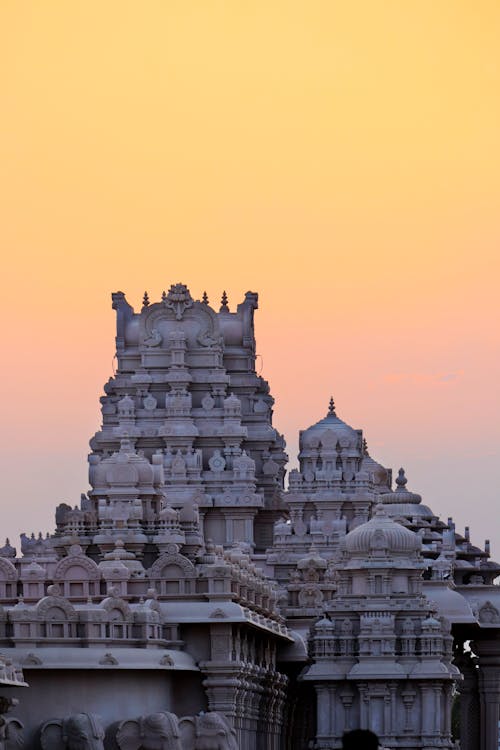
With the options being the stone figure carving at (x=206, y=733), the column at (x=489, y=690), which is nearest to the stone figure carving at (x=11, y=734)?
the stone figure carving at (x=206, y=733)

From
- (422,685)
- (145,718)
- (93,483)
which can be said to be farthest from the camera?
(93,483)

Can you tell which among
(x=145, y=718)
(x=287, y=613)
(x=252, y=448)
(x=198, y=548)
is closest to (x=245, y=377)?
(x=252, y=448)

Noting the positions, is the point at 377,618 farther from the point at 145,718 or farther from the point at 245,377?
the point at 245,377

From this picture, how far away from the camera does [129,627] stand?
268ft

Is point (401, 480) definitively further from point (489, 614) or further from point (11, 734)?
point (11, 734)

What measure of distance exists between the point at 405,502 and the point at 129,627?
36005 millimetres

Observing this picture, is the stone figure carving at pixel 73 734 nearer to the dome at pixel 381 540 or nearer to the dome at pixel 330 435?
the dome at pixel 381 540

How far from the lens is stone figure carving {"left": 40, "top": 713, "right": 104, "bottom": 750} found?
7431 centimetres

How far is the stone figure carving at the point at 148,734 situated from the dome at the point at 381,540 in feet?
63.6

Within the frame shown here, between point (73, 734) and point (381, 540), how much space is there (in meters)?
23.2

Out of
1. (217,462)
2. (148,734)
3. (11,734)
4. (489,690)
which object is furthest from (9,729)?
(489,690)

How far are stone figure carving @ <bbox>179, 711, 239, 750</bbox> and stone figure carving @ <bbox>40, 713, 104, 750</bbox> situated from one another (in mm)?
4665

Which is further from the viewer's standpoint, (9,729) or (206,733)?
(206,733)

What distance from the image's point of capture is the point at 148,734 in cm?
7731
